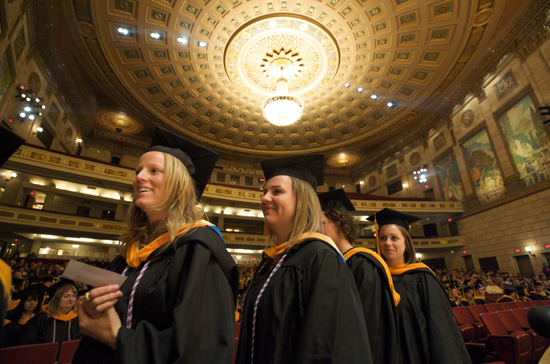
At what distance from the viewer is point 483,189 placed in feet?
52.0

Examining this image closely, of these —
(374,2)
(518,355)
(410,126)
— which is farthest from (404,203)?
(518,355)

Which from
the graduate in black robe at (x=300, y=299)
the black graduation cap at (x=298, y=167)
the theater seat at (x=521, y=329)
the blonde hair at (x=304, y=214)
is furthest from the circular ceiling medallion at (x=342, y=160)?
the graduate in black robe at (x=300, y=299)

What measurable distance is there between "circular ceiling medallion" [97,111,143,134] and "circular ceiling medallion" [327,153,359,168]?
669 inches

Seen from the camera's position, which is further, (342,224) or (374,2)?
(374,2)

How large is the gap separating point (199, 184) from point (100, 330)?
1079mm

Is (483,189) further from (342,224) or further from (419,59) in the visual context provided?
(342,224)

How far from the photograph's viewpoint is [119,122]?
64.8ft

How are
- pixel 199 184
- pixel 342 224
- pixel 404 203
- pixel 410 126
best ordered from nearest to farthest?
pixel 199 184
pixel 342 224
pixel 404 203
pixel 410 126

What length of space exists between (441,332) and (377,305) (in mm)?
850

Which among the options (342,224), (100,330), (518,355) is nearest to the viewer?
(100,330)

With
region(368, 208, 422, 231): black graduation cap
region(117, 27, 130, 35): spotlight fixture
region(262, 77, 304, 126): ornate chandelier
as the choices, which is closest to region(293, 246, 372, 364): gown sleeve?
region(368, 208, 422, 231): black graduation cap

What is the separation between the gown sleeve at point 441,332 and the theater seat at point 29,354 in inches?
130

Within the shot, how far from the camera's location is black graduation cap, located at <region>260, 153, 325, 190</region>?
207 centimetres

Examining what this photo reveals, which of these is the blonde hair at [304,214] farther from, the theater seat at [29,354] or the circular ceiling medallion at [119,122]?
the circular ceiling medallion at [119,122]
